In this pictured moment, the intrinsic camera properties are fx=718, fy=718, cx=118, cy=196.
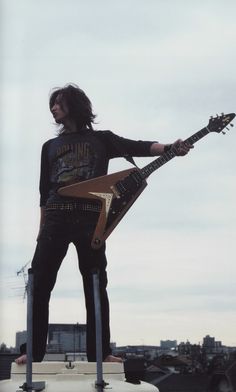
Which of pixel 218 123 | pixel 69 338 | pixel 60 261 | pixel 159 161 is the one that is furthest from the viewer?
pixel 69 338

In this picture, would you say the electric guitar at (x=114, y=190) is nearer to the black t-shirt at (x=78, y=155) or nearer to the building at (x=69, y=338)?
the black t-shirt at (x=78, y=155)

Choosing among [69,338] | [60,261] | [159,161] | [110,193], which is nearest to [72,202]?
[110,193]

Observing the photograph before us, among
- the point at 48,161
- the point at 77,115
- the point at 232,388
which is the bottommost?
the point at 232,388

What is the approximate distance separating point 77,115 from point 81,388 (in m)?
2.63

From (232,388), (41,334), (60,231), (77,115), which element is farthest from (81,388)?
(232,388)

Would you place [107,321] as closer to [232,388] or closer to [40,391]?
[40,391]

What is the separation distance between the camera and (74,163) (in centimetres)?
604

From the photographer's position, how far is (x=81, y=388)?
4.58 meters

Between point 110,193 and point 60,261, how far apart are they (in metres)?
0.74

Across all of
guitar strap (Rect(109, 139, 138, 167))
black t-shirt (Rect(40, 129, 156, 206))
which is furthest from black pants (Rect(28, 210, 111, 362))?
guitar strap (Rect(109, 139, 138, 167))

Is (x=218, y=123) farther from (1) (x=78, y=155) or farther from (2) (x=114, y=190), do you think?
(1) (x=78, y=155)

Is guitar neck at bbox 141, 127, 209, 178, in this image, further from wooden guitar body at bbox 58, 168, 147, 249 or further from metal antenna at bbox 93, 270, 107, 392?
metal antenna at bbox 93, 270, 107, 392

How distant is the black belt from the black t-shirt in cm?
5

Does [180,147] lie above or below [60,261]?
above
